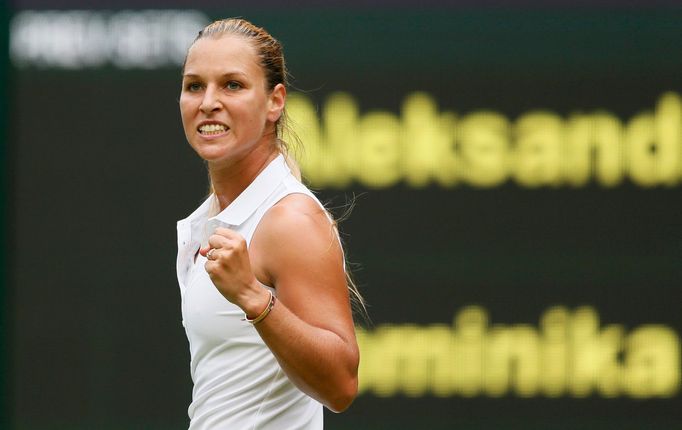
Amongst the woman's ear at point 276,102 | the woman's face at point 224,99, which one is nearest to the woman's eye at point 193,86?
the woman's face at point 224,99

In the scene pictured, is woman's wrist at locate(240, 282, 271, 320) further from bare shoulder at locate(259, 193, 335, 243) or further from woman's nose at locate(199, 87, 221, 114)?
woman's nose at locate(199, 87, 221, 114)

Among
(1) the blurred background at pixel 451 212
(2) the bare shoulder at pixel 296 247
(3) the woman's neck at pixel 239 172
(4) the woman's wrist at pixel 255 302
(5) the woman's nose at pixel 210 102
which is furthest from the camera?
(1) the blurred background at pixel 451 212

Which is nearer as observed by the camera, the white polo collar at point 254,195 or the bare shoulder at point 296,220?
the bare shoulder at point 296,220

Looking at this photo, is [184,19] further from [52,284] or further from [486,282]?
[486,282]

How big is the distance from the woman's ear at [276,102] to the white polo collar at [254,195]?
9cm

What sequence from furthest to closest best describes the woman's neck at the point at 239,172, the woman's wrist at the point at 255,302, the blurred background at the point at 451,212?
the blurred background at the point at 451,212 < the woman's neck at the point at 239,172 < the woman's wrist at the point at 255,302

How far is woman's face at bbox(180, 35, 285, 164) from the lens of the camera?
8.36 ft

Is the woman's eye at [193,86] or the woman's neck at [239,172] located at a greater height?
the woman's eye at [193,86]

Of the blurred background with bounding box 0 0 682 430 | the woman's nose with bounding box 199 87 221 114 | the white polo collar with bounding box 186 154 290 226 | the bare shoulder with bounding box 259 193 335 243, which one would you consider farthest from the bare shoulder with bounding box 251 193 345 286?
the blurred background with bounding box 0 0 682 430

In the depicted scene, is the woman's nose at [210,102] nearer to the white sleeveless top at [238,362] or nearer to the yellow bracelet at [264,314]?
the white sleeveless top at [238,362]

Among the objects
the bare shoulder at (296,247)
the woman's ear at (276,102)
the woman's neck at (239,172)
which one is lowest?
the bare shoulder at (296,247)

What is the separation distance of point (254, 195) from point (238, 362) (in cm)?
32

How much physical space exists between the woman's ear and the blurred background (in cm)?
228

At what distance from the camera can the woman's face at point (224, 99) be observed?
2547mm
